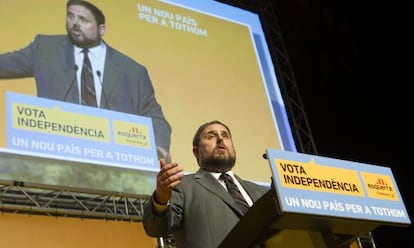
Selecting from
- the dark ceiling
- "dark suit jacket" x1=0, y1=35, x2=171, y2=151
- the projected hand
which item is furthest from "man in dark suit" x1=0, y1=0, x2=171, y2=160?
the projected hand

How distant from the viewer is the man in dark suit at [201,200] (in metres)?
1.58

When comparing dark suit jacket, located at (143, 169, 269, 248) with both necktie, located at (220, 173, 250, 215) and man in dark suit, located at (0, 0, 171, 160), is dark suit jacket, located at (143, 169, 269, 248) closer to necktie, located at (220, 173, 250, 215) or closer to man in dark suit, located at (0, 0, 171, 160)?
necktie, located at (220, 173, 250, 215)

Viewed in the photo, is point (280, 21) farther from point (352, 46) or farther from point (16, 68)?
point (16, 68)

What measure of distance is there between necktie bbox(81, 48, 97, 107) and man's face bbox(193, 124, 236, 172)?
1.39 meters

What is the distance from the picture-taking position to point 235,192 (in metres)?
1.85

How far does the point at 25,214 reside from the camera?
3.05 meters

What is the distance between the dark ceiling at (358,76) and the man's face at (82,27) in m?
1.63

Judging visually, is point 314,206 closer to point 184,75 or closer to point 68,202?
point 68,202

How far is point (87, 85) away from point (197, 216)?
1.83 meters

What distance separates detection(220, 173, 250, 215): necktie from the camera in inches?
69.9

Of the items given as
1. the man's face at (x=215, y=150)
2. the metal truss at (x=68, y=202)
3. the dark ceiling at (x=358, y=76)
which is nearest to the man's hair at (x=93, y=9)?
the metal truss at (x=68, y=202)

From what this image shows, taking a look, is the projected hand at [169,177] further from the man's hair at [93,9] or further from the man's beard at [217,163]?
the man's hair at [93,9]

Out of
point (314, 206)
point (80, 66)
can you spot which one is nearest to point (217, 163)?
point (314, 206)

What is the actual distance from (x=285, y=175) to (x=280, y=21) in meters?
4.95
